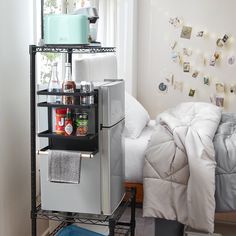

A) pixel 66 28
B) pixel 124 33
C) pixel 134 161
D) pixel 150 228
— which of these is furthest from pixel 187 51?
pixel 66 28

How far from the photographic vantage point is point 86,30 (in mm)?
2271

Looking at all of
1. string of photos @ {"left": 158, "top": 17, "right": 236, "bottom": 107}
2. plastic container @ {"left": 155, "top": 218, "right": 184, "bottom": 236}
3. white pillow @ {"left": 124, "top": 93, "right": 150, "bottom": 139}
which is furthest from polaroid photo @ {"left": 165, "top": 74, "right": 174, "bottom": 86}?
plastic container @ {"left": 155, "top": 218, "right": 184, "bottom": 236}

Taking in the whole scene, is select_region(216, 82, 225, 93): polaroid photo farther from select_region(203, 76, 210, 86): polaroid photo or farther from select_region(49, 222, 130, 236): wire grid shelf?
select_region(49, 222, 130, 236): wire grid shelf

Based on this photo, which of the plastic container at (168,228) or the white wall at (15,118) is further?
the plastic container at (168,228)

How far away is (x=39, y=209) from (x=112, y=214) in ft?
1.41

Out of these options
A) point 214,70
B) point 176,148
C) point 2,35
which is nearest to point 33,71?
point 2,35

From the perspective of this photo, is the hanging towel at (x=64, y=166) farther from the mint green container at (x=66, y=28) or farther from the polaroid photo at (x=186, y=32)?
the polaroid photo at (x=186, y=32)

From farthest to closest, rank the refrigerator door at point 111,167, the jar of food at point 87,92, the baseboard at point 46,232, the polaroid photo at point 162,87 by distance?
the polaroid photo at point 162,87 → the baseboard at point 46,232 → the refrigerator door at point 111,167 → the jar of food at point 87,92

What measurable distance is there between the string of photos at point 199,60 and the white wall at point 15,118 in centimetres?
287

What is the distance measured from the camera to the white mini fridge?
228cm

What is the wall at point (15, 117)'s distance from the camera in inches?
90.0

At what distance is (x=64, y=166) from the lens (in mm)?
2232

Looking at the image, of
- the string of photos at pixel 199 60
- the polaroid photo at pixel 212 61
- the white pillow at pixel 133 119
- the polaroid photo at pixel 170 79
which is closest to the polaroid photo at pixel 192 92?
the string of photos at pixel 199 60

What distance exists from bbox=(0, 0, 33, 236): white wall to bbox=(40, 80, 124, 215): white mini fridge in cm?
19
